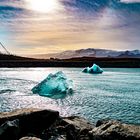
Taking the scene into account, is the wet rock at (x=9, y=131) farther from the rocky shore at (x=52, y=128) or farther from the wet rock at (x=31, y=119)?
the wet rock at (x=31, y=119)

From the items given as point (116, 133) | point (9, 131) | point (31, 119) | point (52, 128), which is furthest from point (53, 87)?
point (116, 133)

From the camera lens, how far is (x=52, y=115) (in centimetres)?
1633

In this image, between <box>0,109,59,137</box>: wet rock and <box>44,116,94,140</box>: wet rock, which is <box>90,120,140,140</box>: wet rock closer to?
<box>44,116,94,140</box>: wet rock

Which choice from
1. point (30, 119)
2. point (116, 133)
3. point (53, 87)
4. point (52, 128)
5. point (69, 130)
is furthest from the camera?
point (53, 87)

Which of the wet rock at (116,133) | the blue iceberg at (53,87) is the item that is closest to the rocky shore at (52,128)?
the wet rock at (116,133)

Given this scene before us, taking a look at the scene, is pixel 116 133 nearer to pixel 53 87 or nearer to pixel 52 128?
pixel 52 128

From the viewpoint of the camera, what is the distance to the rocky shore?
40.0ft

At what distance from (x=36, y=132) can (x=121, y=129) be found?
4.53 m

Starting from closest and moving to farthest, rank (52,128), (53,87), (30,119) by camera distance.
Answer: (30,119) < (52,128) < (53,87)

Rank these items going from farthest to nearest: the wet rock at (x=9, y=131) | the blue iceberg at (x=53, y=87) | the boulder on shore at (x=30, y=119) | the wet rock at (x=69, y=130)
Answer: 1. the blue iceberg at (x=53, y=87)
2. the boulder on shore at (x=30, y=119)
3. the wet rock at (x=69, y=130)
4. the wet rock at (x=9, y=131)

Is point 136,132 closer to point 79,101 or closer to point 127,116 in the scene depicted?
point 127,116

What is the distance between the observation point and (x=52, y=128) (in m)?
15.6

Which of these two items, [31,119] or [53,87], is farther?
[53,87]

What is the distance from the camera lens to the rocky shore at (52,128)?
12180 millimetres
